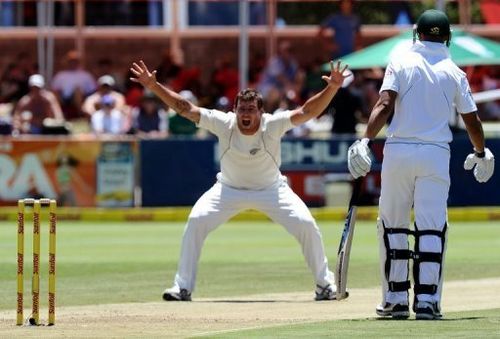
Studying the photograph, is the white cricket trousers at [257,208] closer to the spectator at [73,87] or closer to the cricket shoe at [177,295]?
the cricket shoe at [177,295]

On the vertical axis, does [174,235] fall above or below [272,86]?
below

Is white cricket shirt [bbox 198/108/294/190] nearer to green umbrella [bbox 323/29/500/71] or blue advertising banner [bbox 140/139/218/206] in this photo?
blue advertising banner [bbox 140/139/218/206]

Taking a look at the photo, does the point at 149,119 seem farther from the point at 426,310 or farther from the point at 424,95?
the point at 426,310

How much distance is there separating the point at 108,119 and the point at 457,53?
5.22 m

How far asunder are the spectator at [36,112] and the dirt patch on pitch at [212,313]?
11.2 metres

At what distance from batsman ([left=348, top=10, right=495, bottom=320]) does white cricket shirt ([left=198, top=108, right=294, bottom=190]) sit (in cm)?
236

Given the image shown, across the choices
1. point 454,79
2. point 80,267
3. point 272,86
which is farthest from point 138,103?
point 454,79

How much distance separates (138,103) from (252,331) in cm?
1611

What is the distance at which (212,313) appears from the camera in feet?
36.8

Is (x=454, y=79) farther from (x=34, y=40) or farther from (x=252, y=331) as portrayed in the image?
(x=34, y=40)

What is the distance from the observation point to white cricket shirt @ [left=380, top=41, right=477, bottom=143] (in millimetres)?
10555

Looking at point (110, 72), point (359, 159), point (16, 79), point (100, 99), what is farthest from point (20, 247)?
point (110, 72)

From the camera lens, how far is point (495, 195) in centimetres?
2275

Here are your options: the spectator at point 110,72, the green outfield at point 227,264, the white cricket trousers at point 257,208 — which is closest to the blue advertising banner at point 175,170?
the green outfield at point 227,264
